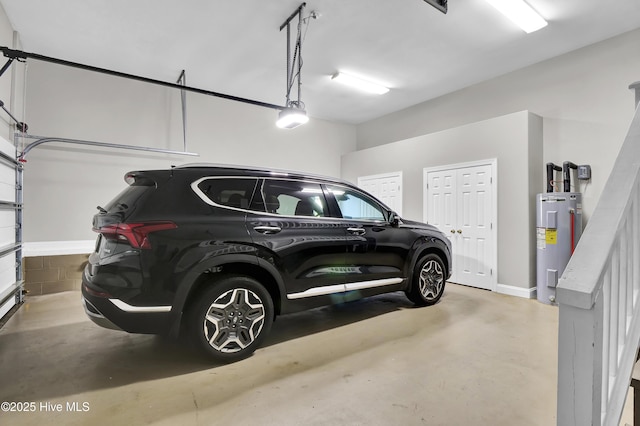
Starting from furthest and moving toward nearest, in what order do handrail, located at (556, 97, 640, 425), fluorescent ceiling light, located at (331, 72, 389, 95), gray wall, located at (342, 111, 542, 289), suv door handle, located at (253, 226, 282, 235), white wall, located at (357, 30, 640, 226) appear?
fluorescent ceiling light, located at (331, 72, 389, 95) → gray wall, located at (342, 111, 542, 289) → white wall, located at (357, 30, 640, 226) → suv door handle, located at (253, 226, 282, 235) → handrail, located at (556, 97, 640, 425)

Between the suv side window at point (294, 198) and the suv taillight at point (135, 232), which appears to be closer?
the suv taillight at point (135, 232)

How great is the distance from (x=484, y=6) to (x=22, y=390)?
218 inches

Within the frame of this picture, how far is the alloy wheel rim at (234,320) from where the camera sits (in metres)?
2.45

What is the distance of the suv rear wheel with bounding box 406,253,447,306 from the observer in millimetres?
3922

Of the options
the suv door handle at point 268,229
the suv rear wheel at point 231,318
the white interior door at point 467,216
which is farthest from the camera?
the white interior door at point 467,216

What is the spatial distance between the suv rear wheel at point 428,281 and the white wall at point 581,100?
88.6 inches

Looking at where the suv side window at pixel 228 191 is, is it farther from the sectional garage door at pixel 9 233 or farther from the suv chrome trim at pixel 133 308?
the sectional garage door at pixel 9 233

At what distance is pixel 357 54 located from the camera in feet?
15.2

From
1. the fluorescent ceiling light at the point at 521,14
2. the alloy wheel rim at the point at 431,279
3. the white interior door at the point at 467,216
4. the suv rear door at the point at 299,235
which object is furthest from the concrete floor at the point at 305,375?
the fluorescent ceiling light at the point at 521,14

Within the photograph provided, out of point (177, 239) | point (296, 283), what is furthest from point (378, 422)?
point (177, 239)

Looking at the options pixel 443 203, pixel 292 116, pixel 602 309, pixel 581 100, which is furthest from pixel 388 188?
pixel 602 309

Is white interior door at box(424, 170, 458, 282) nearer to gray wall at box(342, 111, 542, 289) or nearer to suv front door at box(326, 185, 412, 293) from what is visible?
gray wall at box(342, 111, 542, 289)

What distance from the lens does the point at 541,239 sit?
441 centimetres

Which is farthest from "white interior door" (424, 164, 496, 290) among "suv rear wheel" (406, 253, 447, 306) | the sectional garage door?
the sectional garage door
